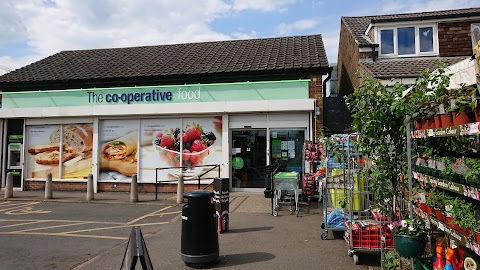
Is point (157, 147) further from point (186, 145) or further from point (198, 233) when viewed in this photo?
point (198, 233)

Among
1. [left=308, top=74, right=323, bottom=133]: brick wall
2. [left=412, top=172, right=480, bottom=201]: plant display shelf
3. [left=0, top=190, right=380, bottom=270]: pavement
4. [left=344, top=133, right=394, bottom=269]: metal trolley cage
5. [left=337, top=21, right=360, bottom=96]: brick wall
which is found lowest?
[left=0, top=190, right=380, bottom=270]: pavement

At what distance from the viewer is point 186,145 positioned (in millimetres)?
13125

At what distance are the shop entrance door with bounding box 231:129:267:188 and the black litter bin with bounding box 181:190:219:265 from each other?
24.0ft

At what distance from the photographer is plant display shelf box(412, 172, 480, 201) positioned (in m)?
2.96

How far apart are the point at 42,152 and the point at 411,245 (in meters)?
14.3

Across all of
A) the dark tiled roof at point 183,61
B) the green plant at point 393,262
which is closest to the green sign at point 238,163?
the dark tiled roof at point 183,61

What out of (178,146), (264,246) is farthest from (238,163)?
(264,246)

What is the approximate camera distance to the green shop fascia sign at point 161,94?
40.8ft

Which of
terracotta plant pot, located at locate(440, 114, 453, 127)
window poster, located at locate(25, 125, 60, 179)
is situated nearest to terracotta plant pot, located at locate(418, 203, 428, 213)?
terracotta plant pot, located at locate(440, 114, 453, 127)

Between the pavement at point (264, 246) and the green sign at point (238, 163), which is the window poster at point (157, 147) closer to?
the green sign at point (238, 163)

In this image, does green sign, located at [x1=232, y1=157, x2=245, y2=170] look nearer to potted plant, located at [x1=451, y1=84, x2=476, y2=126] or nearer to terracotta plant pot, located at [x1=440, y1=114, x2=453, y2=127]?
terracotta plant pot, located at [x1=440, y1=114, x2=453, y2=127]

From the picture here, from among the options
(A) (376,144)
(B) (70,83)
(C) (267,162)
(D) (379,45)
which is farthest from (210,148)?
(A) (376,144)

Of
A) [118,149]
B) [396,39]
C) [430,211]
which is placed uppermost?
[396,39]

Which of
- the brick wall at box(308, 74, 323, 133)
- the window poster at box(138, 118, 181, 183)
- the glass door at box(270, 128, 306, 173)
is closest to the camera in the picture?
the brick wall at box(308, 74, 323, 133)
